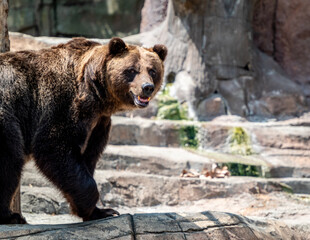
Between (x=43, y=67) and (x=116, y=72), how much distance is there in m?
0.67

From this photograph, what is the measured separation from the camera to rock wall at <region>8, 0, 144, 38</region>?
1752 centimetres

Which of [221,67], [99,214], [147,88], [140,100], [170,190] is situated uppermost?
[147,88]

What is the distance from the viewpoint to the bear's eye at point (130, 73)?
15.7 feet

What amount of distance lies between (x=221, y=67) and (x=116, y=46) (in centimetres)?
555

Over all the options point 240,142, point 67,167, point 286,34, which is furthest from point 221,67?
point 67,167

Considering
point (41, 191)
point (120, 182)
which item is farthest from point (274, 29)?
point (41, 191)

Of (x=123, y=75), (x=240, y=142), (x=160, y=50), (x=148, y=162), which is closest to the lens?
(x=123, y=75)

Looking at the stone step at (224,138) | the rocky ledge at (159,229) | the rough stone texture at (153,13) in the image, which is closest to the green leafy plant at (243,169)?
the stone step at (224,138)

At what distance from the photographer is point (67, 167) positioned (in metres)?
4.31

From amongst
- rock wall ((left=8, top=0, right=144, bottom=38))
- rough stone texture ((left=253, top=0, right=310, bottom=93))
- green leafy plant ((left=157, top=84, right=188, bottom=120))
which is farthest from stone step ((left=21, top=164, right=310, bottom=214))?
rock wall ((left=8, top=0, right=144, bottom=38))

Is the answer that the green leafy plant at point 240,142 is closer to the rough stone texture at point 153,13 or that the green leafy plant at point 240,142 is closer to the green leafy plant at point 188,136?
the green leafy plant at point 188,136

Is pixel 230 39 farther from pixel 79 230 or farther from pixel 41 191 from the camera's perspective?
pixel 79 230

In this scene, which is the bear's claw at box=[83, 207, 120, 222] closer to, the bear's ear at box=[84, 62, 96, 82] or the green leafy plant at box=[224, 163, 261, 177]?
the bear's ear at box=[84, 62, 96, 82]

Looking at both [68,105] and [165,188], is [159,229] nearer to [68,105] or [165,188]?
[68,105]
